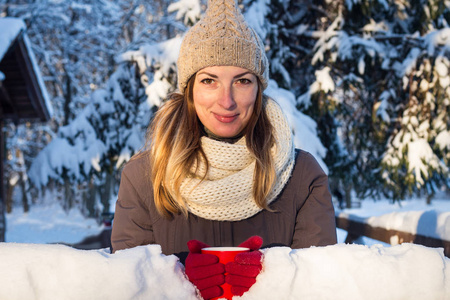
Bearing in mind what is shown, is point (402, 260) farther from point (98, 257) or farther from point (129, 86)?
point (129, 86)

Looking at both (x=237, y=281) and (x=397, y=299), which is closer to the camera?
(x=397, y=299)

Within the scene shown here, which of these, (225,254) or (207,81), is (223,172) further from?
(225,254)

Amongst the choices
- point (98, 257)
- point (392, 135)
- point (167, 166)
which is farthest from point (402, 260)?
point (392, 135)

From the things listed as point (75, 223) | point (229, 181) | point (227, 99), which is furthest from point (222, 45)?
point (75, 223)

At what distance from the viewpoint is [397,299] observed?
3.28 feet

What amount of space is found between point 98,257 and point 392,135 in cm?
678

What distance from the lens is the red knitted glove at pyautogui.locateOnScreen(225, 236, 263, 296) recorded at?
115 centimetres

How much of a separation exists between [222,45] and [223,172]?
0.61 m

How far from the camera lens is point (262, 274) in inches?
44.6

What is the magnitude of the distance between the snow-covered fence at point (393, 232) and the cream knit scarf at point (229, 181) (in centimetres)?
94

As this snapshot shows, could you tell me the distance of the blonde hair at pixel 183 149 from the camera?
1.99 m

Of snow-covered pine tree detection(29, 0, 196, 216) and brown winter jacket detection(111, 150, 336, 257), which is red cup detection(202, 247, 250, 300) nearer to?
brown winter jacket detection(111, 150, 336, 257)

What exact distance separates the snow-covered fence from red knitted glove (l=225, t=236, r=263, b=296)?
4.81 ft

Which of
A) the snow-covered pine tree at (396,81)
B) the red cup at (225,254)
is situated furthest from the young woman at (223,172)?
the snow-covered pine tree at (396,81)
